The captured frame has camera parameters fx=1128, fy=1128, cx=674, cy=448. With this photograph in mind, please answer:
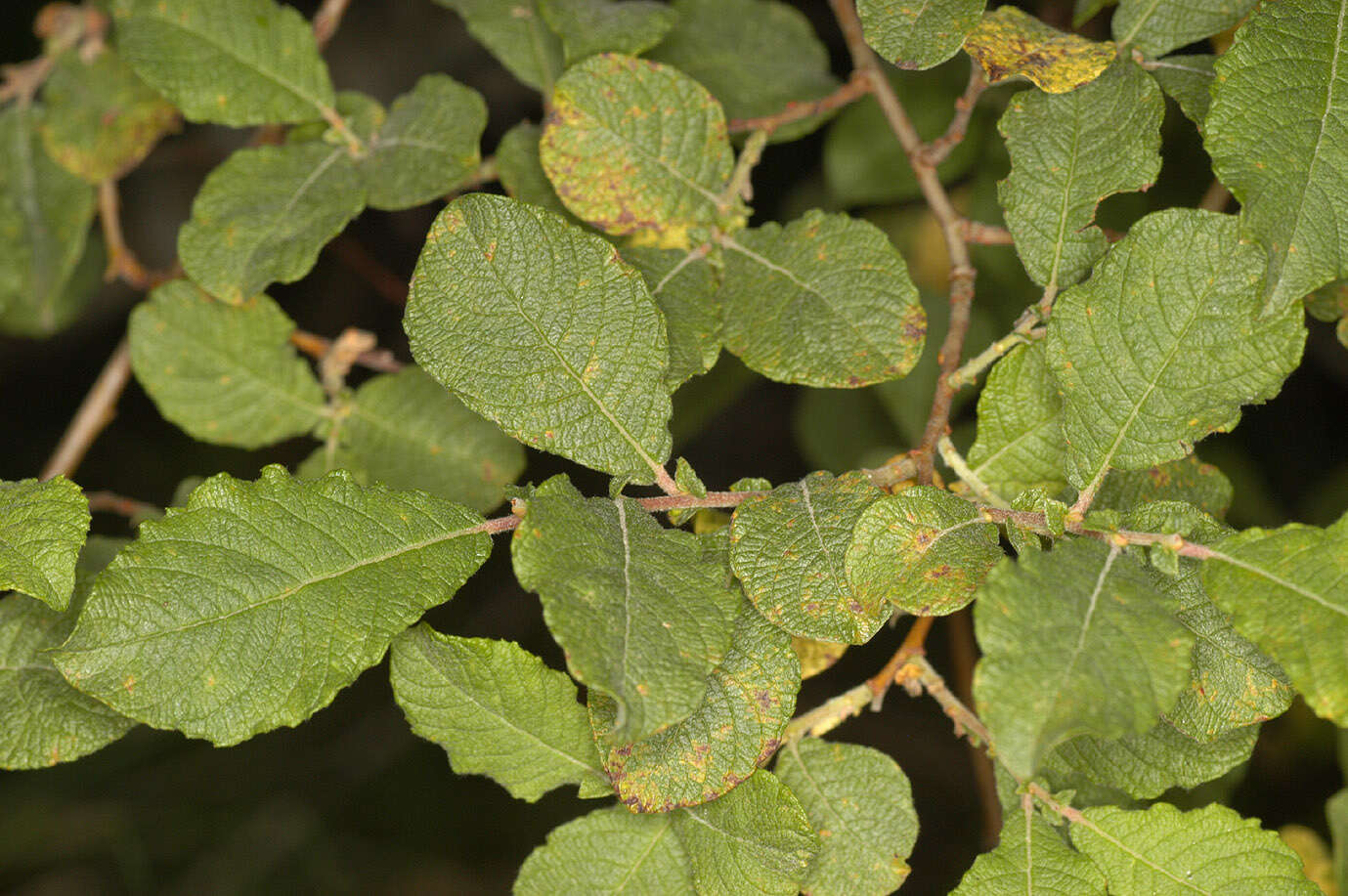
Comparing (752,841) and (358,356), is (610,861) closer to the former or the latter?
(752,841)

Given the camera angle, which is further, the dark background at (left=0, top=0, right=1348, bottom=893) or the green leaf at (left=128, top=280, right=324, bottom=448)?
the dark background at (left=0, top=0, right=1348, bottom=893)

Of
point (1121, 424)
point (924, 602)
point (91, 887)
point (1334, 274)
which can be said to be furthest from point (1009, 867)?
point (91, 887)

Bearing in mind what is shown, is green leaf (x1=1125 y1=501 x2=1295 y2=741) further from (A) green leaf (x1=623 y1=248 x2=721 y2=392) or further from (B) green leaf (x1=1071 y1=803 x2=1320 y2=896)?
(A) green leaf (x1=623 y1=248 x2=721 y2=392)

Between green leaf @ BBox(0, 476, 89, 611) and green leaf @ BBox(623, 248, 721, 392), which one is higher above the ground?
green leaf @ BBox(623, 248, 721, 392)

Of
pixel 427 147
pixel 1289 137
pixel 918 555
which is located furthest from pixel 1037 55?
pixel 427 147

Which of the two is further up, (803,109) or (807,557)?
(803,109)

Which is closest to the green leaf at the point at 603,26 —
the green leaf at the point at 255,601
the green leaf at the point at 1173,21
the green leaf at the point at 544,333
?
the green leaf at the point at 544,333

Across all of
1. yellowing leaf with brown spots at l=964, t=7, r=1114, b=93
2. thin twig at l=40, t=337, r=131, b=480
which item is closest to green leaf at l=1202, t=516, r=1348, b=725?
yellowing leaf with brown spots at l=964, t=7, r=1114, b=93
